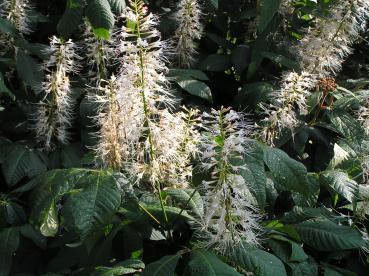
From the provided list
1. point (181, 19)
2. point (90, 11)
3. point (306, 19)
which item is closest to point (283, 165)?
point (90, 11)

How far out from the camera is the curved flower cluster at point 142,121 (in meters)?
2.37

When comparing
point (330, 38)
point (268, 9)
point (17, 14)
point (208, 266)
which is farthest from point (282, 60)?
point (208, 266)

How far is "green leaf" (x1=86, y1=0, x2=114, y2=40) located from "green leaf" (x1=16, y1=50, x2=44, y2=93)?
3.09 feet

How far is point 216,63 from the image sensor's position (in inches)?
155

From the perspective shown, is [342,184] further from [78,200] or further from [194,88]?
[78,200]

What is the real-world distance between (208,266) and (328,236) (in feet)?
2.59

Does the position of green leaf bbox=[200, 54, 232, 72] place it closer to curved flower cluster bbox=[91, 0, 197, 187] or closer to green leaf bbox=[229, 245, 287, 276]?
curved flower cluster bbox=[91, 0, 197, 187]

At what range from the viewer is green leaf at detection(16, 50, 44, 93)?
3506 millimetres

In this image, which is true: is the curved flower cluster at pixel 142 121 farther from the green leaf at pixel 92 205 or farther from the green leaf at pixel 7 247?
the green leaf at pixel 7 247

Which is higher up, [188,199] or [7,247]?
[188,199]

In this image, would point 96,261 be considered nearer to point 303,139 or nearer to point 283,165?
point 283,165

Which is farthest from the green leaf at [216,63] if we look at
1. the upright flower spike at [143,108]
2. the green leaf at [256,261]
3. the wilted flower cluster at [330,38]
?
the green leaf at [256,261]

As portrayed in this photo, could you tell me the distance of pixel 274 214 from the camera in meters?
3.37

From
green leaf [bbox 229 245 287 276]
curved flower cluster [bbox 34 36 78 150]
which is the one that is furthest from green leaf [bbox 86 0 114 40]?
green leaf [bbox 229 245 287 276]
